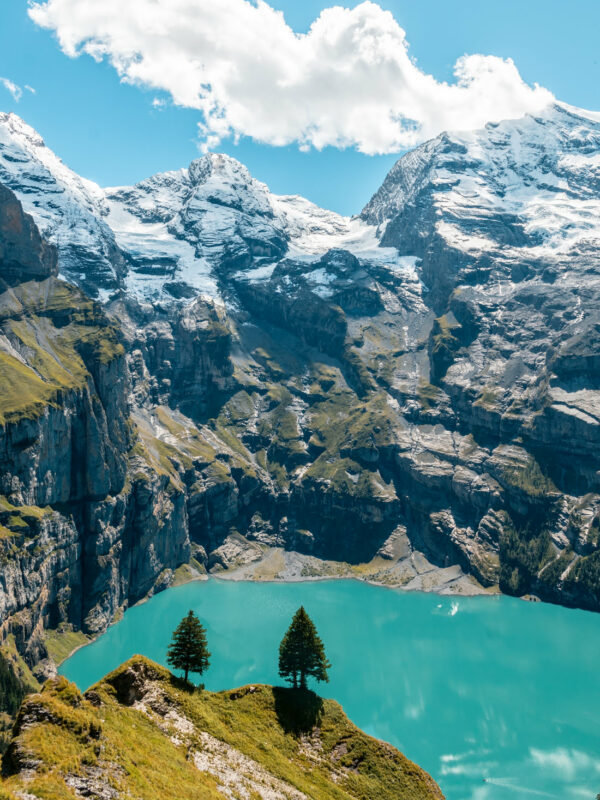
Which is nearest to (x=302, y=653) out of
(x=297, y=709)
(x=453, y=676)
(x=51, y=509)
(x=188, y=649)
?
(x=297, y=709)

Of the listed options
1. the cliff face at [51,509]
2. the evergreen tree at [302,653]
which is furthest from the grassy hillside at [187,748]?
the cliff face at [51,509]

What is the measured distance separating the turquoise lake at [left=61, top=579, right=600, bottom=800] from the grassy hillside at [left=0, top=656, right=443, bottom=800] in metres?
59.2

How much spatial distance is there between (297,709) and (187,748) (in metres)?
14.4

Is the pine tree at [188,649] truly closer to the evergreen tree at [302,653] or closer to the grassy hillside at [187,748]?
the grassy hillside at [187,748]

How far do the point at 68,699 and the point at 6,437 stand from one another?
425 ft

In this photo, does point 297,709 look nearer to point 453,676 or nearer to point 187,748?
point 187,748

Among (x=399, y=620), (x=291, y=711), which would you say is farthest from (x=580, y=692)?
(x=291, y=711)

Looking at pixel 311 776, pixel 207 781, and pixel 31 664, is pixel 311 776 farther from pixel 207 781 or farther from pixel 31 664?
pixel 31 664

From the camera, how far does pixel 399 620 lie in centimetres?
18912

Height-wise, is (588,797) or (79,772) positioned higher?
(79,772)

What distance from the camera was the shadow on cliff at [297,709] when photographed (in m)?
52.2

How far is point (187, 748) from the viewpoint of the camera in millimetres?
42312

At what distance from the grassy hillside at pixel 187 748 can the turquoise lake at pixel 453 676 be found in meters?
59.2

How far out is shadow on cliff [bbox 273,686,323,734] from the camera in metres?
52.2
